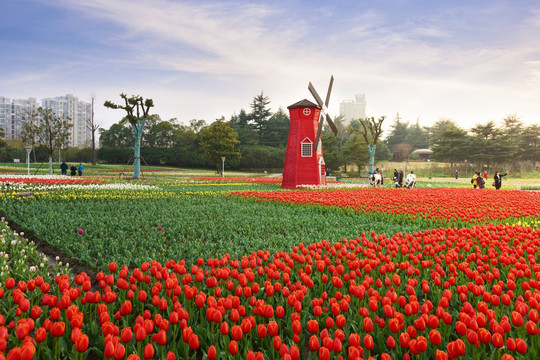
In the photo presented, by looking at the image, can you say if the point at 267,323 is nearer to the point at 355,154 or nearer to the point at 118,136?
the point at 355,154

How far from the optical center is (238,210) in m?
11.1

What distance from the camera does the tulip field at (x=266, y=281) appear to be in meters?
2.69

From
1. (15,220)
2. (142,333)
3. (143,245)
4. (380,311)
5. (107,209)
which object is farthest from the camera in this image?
(107,209)

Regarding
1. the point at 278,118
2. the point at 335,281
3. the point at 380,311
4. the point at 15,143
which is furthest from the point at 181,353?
the point at 15,143

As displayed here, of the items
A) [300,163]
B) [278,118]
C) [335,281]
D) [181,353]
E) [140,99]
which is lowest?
[181,353]

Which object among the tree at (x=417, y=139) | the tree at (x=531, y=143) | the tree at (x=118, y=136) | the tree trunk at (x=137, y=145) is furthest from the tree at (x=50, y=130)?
the tree at (x=417, y=139)

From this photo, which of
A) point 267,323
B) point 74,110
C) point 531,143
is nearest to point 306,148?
point 267,323

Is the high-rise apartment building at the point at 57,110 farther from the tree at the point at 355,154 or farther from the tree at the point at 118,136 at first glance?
the tree at the point at 355,154

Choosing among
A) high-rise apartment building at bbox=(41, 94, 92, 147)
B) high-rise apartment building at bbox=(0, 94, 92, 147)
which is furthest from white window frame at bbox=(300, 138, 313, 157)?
high-rise apartment building at bbox=(41, 94, 92, 147)

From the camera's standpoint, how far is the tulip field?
2.69 meters

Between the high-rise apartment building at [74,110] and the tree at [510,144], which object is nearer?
the tree at [510,144]

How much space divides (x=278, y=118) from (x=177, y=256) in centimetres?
6489

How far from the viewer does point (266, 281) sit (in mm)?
3736

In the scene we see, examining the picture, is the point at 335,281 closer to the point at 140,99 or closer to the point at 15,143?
the point at 140,99
